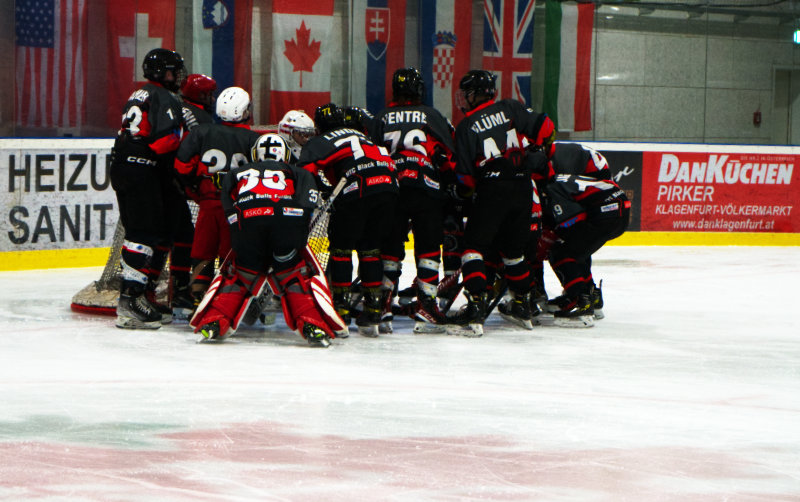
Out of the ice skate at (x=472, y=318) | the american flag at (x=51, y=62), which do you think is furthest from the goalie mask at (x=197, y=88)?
the american flag at (x=51, y=62)

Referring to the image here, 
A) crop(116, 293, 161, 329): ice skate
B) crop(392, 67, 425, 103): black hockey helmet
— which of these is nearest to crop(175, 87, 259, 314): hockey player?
crop(116, 293, 161, 329): ice skate

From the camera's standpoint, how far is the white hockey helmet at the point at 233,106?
530 cm

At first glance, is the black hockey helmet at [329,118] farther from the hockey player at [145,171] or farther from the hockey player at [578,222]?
the hockey player at [578,222]

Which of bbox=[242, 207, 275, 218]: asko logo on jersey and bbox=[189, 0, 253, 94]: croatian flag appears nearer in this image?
bbox=[242, 207, 275, 218]: asko logo on jersey

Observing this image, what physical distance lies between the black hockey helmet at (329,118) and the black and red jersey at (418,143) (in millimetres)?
254

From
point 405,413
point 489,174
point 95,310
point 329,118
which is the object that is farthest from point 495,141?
point 95,310

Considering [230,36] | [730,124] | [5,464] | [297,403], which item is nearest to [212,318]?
[297,403]

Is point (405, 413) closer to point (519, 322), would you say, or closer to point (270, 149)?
point (270, 149)

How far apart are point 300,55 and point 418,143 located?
18.2 feet

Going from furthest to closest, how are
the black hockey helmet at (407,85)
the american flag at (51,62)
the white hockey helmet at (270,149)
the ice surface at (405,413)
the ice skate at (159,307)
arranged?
the american flag at (51,62)
the ice skate at (159,307)
the black hockey helmet at (407,85)
the white hockey helmet at (270,149)
the ice surface at (405,413)

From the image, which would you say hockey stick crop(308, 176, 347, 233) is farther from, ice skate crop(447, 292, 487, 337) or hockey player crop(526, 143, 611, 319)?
hockey player crop(526, 143, 611, 319)

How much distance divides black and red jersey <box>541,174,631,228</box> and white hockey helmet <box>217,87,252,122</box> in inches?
62.6

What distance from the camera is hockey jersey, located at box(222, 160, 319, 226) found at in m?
4.86

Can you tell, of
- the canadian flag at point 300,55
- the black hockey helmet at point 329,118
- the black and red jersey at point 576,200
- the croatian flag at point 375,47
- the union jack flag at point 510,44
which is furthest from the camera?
the union jack flag at point 510,44
